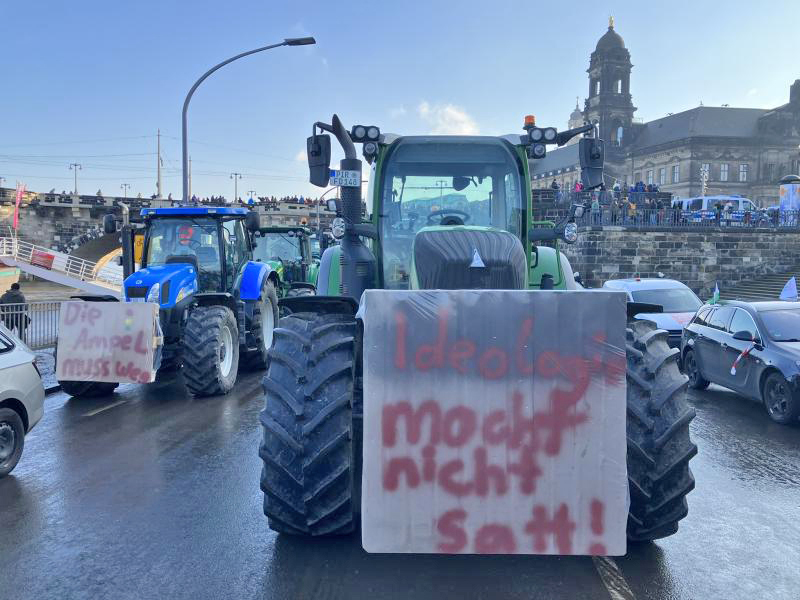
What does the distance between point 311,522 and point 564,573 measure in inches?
62.2

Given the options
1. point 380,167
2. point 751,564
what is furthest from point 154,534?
point 751,564

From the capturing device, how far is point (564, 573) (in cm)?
402

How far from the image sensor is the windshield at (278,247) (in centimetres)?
1761

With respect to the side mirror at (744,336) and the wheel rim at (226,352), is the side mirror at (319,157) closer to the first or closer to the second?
the wheel rim at (226,352)

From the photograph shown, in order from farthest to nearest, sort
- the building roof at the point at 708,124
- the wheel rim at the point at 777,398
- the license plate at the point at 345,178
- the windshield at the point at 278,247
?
the building roof at the point at 708,124 → the windshield at the point at 278,247 → the wheel rim at the point at 777,398 → the license plate at the point at 345,178

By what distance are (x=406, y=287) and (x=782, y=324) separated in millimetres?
6297

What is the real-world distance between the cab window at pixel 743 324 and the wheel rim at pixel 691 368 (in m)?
1.25

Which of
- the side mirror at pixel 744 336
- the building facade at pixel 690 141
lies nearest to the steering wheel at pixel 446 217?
the side mirror at pixel 744 336

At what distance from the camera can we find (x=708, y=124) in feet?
281

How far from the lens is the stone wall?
3209 centimetres

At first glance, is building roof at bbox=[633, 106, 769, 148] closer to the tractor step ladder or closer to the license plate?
the tractor step ladder

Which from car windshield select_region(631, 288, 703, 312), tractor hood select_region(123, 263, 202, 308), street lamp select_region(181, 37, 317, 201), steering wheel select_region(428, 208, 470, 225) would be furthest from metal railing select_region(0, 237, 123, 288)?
steering wheel select_region(428, 208, 470, 225)

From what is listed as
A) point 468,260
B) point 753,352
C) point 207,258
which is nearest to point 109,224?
point 207,258

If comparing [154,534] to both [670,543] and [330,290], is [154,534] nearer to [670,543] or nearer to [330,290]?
[330,290]
